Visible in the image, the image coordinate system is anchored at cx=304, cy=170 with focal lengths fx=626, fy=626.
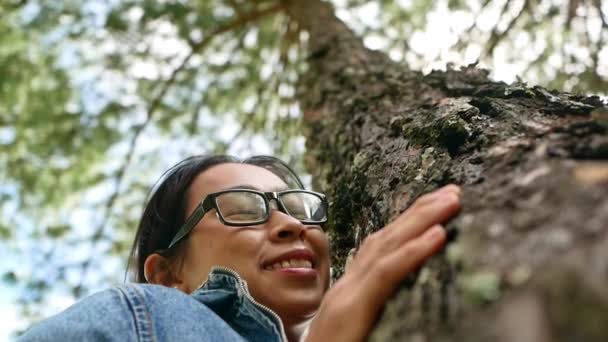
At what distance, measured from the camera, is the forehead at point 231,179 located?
2.18 m

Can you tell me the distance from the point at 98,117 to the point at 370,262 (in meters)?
4.33

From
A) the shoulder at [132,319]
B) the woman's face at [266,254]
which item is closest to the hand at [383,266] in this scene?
the shoulder at [132,319]

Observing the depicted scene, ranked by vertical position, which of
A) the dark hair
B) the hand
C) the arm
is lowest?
the dark hair

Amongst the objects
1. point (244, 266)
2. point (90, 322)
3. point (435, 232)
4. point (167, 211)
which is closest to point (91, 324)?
point (90, 322)

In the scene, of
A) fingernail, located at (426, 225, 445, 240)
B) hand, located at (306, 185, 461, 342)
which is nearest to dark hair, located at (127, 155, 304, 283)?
hand, located at (306, 185, 461, 342)

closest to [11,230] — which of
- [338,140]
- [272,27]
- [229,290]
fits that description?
[272,27]

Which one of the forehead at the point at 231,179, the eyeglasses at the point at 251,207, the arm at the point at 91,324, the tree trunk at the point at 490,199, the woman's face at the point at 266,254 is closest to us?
the tree trunk at the point at 490,199

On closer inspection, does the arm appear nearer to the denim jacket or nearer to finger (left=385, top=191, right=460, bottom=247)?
the denim jacket

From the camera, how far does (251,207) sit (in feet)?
6.63

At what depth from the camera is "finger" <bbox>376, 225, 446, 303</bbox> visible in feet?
3.36

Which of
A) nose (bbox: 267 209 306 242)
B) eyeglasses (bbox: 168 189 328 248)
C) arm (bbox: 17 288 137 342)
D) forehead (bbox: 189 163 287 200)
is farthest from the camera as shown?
forehead (bbox: 189 163 287 200)

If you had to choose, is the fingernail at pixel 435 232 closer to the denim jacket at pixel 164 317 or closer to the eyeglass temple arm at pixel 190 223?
the denim jacket at pixel 164 317

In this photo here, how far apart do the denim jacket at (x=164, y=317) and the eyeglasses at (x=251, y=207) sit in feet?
0.90

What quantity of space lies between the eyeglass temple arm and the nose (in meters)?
0.25
